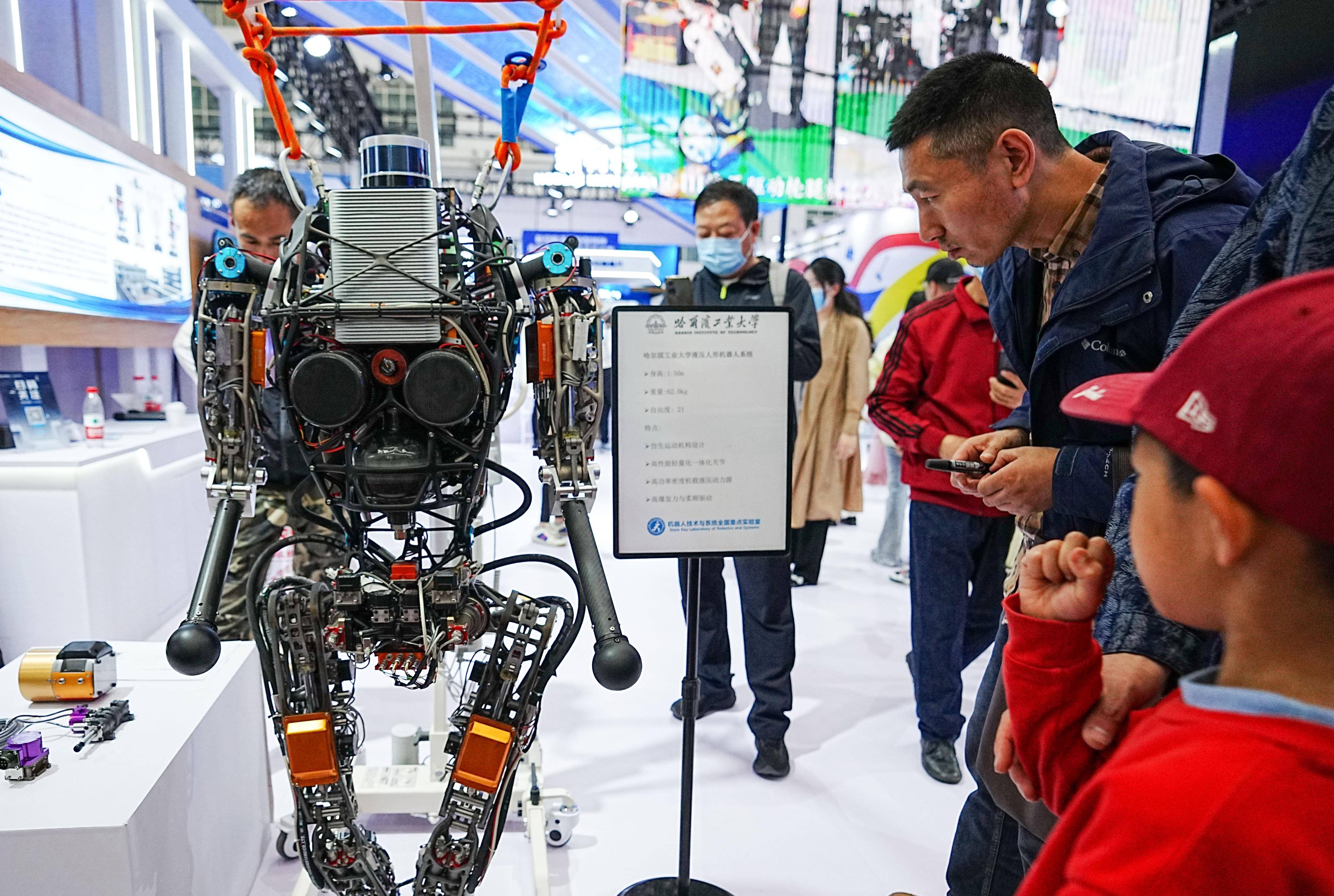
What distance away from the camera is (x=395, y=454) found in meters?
1.31

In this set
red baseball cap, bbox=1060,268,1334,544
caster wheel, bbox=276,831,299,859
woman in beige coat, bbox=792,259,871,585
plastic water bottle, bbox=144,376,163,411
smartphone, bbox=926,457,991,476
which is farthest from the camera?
plastic water bottle, bbox=144,376,163,411

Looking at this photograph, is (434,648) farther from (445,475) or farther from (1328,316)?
(1328,316)

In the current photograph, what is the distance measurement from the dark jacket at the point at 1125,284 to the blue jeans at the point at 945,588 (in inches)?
48.8

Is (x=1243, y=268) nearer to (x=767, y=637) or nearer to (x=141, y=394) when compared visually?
(x=767, y=637)

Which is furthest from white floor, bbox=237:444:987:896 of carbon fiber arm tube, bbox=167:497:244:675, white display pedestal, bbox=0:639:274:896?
carbon fiber arm tube, bbox=167:497:244:675

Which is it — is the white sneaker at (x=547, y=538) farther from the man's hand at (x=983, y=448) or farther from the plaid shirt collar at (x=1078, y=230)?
the plaid shirt collar at (x=1078, y=230)

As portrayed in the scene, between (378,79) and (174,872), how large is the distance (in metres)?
13.9

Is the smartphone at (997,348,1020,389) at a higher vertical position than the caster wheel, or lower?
higher

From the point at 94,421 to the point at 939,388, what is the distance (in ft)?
11.1

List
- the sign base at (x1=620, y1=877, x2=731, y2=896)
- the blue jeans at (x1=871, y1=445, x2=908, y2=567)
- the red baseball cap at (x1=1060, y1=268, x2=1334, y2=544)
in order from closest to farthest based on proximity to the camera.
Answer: the red baseball cap at (x1=1060, y1=268, x2=1334, y2=544) < the sign base at (x1=620, y1=877, x2=731, y2=896) < the blue jeans at (x1=871, y1=445, x2=908, y2=567)

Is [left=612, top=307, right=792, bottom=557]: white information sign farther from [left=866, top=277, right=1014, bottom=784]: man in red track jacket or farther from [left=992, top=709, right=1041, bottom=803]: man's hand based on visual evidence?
[left=866, top=277, right=1014, bottom=784]: man in red track jacket

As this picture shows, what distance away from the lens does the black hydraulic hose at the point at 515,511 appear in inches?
57.6

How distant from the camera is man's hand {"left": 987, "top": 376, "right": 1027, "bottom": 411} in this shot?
7.04 feet

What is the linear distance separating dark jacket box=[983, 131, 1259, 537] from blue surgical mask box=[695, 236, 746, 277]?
1.30 meters
